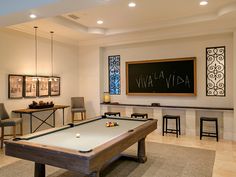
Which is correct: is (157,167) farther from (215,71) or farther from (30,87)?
(30,87)

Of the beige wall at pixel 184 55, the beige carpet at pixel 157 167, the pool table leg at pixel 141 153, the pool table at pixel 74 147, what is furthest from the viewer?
the beige wall at pixel 184 55

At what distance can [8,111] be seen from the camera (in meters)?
5.46

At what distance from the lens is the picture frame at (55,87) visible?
674 cm

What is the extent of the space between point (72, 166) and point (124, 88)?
5171mm

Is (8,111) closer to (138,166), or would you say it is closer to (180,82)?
(138,166)

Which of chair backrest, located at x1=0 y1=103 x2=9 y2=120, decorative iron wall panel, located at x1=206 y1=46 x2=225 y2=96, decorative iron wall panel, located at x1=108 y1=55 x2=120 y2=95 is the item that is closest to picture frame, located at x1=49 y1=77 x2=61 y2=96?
chair backrest, located at x1=0 y1=103 x2=9 y2=120

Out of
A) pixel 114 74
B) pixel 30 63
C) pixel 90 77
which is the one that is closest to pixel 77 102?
pixel 90 77

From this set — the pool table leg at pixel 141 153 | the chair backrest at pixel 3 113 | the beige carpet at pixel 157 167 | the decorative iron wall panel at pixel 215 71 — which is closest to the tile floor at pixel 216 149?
the beige carpet at pixel 157 167

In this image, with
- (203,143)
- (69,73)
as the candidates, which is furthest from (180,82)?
(69,73)

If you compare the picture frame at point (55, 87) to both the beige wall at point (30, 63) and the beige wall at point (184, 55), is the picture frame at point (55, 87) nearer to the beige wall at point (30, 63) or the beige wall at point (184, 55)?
the beige wall at point (30, 63)

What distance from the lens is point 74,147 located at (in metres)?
2.49

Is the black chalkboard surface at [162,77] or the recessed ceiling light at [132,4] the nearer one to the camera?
the recessed ceiling light at [132,4]

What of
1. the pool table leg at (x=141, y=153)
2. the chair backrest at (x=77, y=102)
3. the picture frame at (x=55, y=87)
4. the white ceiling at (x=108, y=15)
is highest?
the white ceiling at (x=108, y=15)

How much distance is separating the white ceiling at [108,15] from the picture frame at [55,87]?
1426 millimetres
